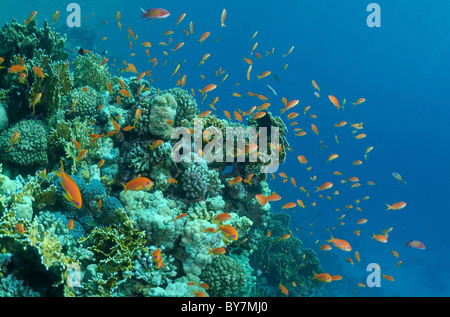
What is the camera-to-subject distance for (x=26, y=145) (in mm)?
5176

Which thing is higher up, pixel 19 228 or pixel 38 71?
pixel 38 71

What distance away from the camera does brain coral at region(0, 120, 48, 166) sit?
→ 5.16m

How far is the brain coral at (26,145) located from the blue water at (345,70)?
59.4 meters

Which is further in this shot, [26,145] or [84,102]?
[84,102]

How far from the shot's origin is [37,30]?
23.3 feet

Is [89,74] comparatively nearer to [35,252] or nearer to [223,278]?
[35,252]

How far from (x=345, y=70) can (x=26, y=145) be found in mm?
124785

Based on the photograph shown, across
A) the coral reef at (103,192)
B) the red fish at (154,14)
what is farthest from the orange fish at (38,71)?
the red fish at (154,14)

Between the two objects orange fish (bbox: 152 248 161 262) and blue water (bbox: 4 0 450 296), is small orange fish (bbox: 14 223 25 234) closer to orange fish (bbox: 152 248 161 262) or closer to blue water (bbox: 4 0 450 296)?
orange fish (bbox: 152 248 161 262)

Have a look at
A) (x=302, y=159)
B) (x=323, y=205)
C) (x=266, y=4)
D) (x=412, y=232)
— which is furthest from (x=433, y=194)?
(x=266, y=4)

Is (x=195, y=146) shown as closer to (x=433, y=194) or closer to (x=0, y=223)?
(x=0, y=223)

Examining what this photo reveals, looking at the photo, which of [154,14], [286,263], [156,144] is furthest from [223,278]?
[286,263]

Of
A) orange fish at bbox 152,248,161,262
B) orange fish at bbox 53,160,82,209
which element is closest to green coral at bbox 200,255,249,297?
orange fish at bbox 152,248,161,262

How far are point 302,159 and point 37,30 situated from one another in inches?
330
